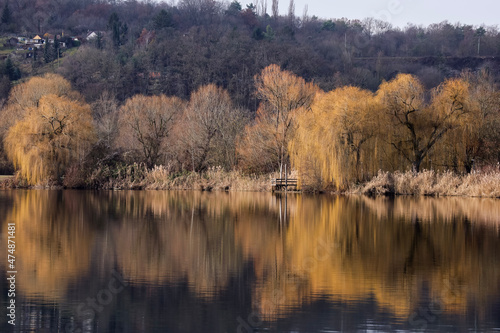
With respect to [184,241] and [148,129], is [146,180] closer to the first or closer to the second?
[148,129]

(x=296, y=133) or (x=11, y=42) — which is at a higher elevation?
(x=11, y=42)

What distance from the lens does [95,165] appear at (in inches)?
1864

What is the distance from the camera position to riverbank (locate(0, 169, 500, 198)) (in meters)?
39.2

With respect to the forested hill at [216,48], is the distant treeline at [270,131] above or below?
below

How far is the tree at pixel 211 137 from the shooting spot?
49438 mm

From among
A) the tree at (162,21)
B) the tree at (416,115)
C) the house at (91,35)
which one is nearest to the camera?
the tree at (416,115)

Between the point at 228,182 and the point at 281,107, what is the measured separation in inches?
284

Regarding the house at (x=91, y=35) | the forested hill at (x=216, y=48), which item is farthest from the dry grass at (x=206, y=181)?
the house at (x=91, y=35)

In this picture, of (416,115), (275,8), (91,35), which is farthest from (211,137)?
(275,8)

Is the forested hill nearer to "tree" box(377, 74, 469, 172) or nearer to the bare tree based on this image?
the bare tree

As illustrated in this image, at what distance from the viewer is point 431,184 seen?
39.4 metres

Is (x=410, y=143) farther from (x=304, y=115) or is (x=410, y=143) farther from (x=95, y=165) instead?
(x=95, y=165)

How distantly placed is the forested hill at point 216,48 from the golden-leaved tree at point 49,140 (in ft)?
130

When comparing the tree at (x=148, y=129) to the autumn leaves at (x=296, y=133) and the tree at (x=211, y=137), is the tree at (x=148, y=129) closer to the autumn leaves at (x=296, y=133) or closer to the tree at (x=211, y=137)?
the autumn leaves at (x=296, y=133)
